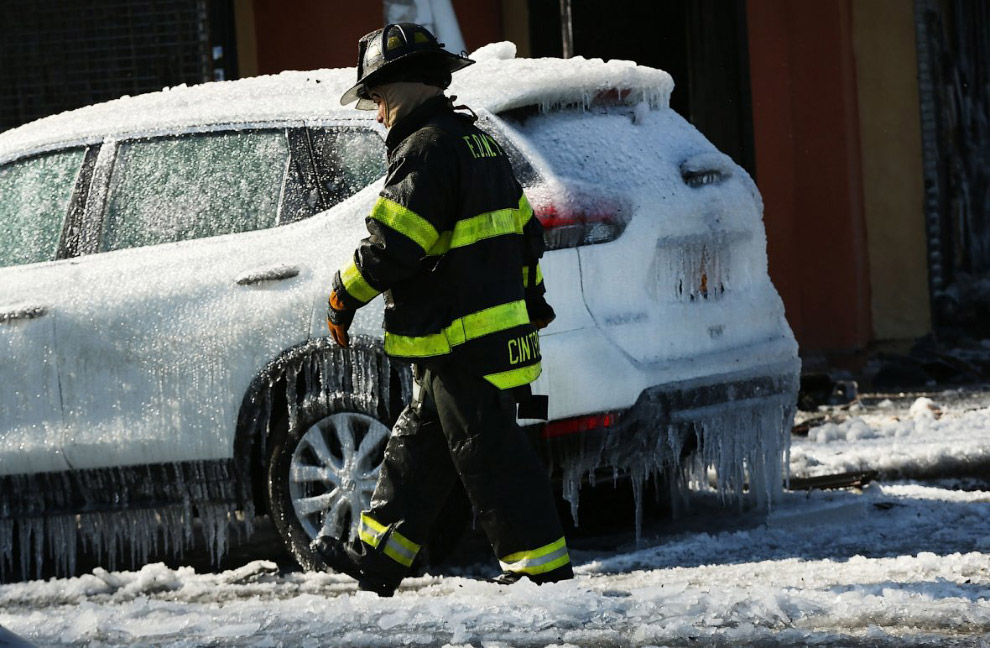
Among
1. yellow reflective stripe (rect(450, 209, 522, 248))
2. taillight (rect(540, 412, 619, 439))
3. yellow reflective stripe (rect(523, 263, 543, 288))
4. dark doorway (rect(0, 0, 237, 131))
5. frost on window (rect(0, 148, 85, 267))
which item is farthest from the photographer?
dark doorway (rect(0, 0, 237, 131))

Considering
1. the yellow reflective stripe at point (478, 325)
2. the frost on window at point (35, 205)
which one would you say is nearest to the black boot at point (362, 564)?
the yellow reflective stripe at point (478, 325)

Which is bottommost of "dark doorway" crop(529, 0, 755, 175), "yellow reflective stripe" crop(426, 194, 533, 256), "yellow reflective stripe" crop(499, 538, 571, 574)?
"yellow reflective stripe" crop(499, 538, 571, 574)

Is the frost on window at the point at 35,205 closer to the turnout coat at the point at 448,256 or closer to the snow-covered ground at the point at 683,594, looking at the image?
the snow-covered ground at the point at 683,594

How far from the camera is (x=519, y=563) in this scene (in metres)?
4.84

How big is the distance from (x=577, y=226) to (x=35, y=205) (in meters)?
2.16

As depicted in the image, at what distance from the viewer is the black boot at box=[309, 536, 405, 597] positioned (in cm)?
511

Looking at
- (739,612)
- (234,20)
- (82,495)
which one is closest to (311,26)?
(234,20)

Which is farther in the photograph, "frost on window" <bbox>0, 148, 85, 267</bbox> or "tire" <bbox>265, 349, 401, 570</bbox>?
"frost on window" <bbox>0, 148, 85, 267</bbox>

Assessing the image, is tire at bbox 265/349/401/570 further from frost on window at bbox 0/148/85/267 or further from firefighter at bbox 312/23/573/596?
frost on window at bbox 0/148/85/267

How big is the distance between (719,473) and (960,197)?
752 centimetres

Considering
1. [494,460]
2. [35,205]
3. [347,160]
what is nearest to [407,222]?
[494,460]

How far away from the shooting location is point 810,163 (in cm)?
1162

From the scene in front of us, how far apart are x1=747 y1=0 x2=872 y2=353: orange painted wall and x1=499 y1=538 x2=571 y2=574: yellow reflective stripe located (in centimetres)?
696

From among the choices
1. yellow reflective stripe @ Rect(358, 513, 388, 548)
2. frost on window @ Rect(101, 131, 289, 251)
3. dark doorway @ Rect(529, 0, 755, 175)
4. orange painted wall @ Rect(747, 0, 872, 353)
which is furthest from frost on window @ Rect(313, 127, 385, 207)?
orange painted wall @ Rect(747, 0, 872, 353)
